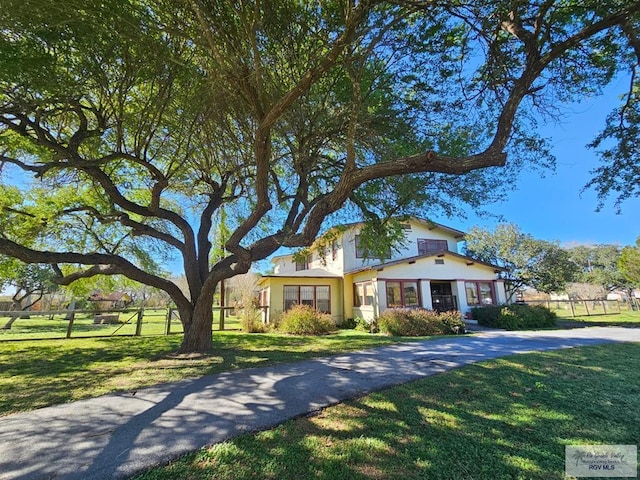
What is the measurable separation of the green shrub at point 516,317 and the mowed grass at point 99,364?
30.2 ft

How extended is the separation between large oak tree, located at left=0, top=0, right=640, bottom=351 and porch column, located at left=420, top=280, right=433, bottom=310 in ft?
32.6

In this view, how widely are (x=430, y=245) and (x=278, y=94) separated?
17750 millimetres

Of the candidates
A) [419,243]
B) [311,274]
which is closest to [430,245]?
[419,243]

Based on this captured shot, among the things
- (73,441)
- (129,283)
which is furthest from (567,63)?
(129,283)

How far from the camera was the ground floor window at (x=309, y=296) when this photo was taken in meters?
19.1

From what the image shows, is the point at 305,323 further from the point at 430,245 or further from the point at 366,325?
the point at 430,245

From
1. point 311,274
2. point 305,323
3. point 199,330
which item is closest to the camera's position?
point 199,330

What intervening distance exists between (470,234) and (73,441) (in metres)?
28.6

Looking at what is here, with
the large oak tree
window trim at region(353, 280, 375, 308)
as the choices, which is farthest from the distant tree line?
the large oak tree

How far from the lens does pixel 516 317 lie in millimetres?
15625

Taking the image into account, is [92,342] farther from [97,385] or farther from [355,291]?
[355,291]

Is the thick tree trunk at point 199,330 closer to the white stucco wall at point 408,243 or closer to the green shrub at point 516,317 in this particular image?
the white stucco wall at point 408,243

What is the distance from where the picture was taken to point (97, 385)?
18.4 feet

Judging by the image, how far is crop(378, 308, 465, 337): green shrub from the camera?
547 inches
